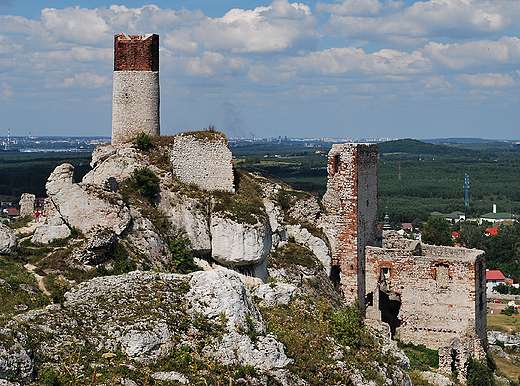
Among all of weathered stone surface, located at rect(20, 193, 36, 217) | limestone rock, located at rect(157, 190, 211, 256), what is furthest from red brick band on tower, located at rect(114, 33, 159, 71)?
weathered stone surface, located at rect(20, 193, 36, 217)

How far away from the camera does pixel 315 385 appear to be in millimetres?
13906

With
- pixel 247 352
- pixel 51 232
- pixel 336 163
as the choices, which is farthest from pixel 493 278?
pixel 247 352

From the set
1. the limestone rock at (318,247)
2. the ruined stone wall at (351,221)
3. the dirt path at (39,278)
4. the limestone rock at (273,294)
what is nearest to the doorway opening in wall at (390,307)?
the ruined stone wall at (351,221)

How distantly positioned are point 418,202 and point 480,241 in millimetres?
54152

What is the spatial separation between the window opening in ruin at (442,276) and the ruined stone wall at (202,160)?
9.60 m

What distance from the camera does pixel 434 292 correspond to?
2711 centimetres

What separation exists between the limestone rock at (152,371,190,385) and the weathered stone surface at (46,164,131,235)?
10.1 metres

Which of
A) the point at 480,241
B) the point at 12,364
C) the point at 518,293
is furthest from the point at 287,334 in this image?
the point at 480,241

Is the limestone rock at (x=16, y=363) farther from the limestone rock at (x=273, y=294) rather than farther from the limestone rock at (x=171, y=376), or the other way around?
the limestone rock at (x=273, y=294)

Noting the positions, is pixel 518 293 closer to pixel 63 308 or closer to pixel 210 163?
pixel 210 163

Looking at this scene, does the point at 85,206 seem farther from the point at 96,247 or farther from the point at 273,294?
the point at 273,294

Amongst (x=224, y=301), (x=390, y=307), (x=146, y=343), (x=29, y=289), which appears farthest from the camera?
(x=390, y=307)

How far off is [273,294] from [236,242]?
6413 millimetres

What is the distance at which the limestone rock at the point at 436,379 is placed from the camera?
78.7 feet
